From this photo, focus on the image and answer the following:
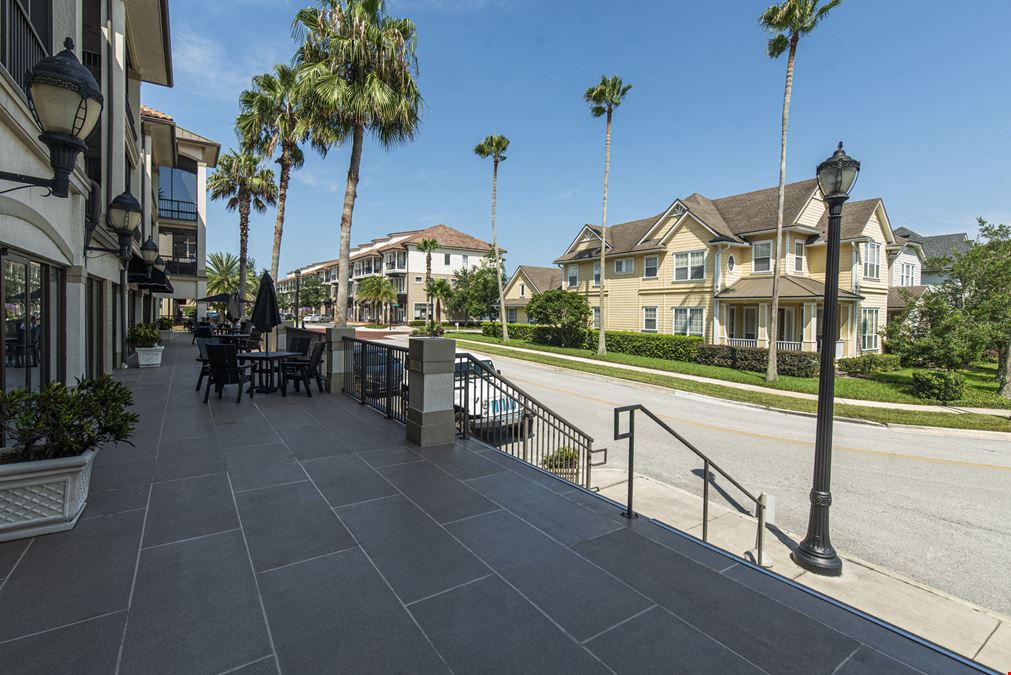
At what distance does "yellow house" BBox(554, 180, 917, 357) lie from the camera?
78.3 ft

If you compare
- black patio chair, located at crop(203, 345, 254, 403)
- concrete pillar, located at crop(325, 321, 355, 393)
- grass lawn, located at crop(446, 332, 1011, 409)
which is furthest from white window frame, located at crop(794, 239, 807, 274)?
black patio chair, located at crop(203, 345, 254, 403)

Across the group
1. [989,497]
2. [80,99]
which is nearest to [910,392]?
[989,497]

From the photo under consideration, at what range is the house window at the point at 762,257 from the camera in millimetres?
24558

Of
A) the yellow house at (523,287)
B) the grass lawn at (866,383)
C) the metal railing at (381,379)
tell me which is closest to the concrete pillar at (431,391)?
the metal railing at (381,379)

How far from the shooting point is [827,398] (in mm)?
5180

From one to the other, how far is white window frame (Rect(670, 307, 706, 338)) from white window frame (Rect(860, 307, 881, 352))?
8.42 metres

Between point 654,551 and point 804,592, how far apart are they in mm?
905

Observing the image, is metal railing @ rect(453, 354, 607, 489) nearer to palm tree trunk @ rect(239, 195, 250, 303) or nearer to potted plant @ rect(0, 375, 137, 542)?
potted plant @ rect(0, 375, 137, 542)

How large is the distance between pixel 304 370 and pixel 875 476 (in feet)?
35.5

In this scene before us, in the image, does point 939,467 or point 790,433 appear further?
point 790,433

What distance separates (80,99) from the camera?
3326 mm

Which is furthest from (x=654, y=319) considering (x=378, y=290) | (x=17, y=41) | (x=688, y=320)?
(x=378, y=290)

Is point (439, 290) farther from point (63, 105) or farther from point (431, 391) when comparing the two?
point (63, 105)

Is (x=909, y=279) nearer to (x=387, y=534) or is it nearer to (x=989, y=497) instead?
(x=989, y=497)
